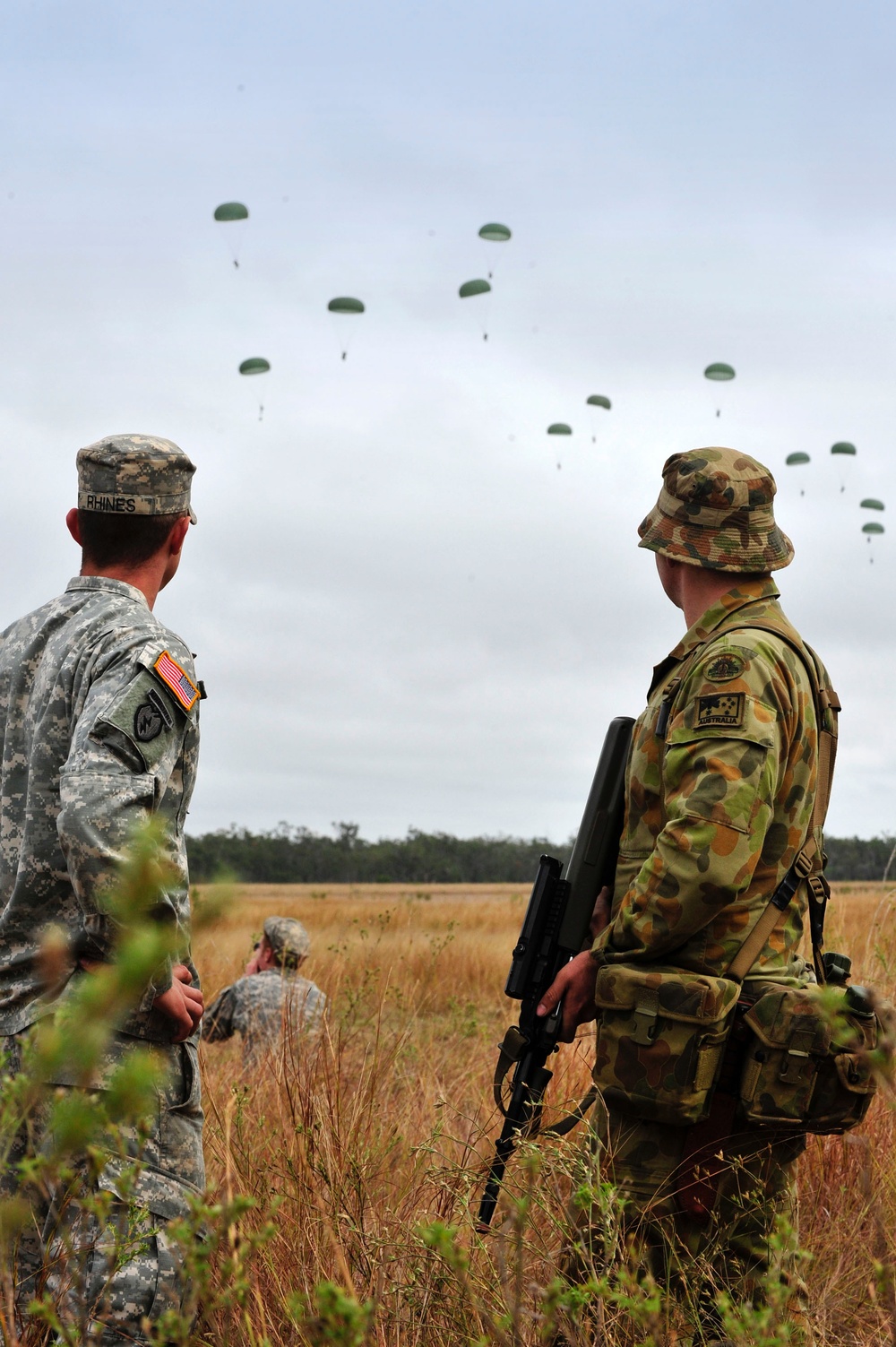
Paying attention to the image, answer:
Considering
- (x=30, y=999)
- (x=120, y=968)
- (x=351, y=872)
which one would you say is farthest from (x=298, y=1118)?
(x=351, y=872)

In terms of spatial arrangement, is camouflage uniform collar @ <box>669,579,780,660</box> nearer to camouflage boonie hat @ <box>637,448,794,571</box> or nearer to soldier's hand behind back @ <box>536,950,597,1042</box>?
camouflage boonie hat @ <box>637,448,794,571</box>

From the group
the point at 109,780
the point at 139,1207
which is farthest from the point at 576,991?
the point at 109,780

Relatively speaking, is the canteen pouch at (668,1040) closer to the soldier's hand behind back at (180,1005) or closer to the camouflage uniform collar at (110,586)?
the soldier's hand behind back at (180,1005)

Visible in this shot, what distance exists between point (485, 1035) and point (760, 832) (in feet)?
12.7

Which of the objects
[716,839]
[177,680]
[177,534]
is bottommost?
[716,839]

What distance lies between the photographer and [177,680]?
2.50 m

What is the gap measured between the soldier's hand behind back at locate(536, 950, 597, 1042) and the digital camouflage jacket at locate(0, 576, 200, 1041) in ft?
3.07

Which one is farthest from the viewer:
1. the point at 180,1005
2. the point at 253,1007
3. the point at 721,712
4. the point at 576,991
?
the point at 253,1007

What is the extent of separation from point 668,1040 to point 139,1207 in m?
1.18

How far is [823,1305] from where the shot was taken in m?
2.58

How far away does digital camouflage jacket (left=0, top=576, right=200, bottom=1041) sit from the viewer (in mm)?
2287

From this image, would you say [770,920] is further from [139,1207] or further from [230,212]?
[230,212]

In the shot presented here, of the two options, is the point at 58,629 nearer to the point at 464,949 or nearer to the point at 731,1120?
the point at 731,1120

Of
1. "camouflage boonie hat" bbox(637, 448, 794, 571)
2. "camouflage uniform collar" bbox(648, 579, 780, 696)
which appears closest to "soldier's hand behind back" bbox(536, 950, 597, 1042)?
"camouflage uniform collar" bbox(648, 579, 780, 696)
